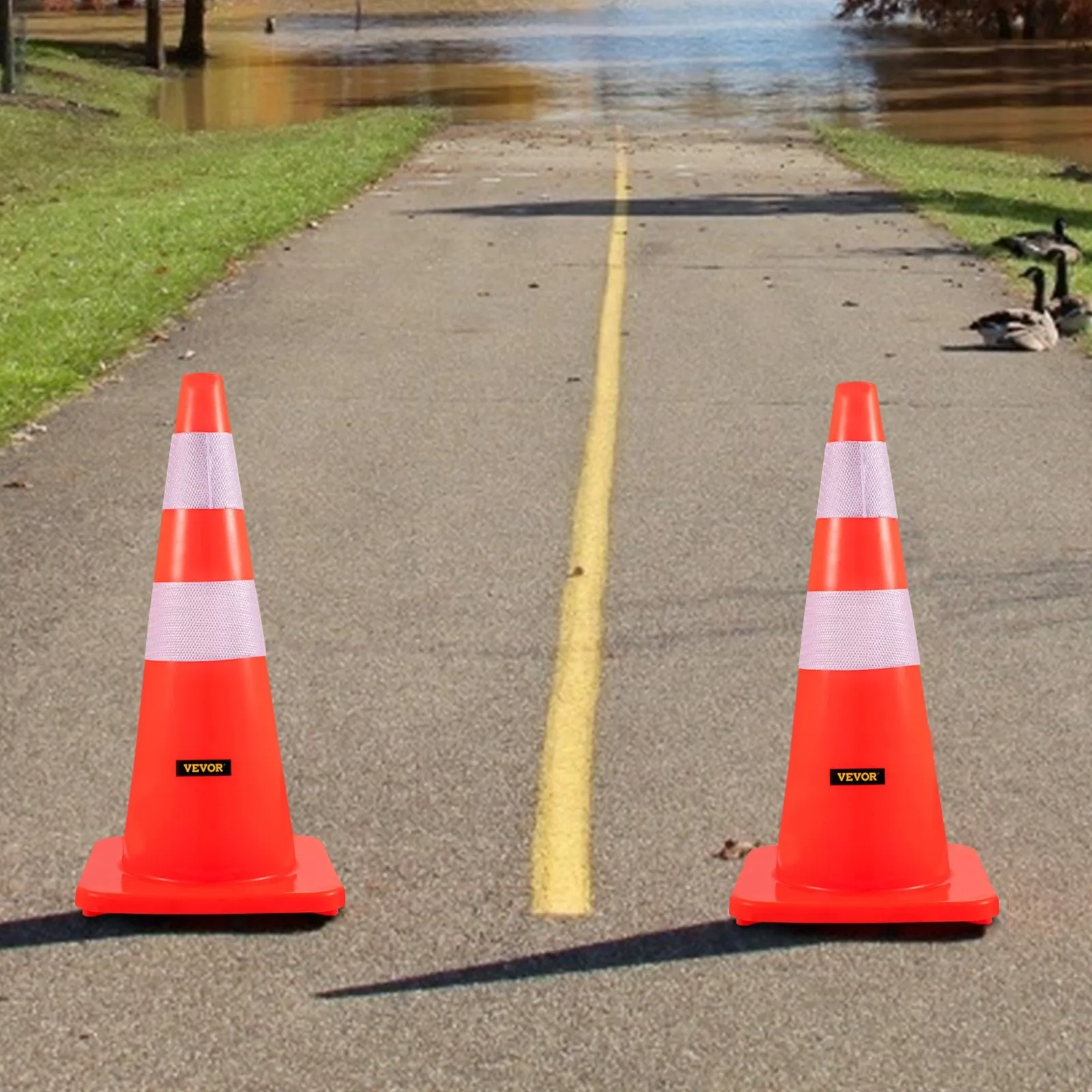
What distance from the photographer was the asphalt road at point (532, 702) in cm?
466

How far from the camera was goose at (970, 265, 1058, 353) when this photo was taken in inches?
574

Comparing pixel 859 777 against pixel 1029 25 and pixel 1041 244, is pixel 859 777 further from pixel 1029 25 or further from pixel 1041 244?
pixel 1029 25

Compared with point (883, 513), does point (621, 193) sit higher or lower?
lower

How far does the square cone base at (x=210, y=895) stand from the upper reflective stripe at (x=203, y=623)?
47cm

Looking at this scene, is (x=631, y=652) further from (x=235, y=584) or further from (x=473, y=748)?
(x=235, y=584)

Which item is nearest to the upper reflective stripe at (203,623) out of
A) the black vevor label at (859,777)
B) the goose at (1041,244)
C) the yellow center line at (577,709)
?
the yellow center line at (577,709)

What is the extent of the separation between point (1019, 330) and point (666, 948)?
1000 centimetres

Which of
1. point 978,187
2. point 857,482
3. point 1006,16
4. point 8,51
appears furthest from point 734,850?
point 1006,16

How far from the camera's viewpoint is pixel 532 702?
6906 millimetres

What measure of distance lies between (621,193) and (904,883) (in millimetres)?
21619

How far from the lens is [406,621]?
7.86m

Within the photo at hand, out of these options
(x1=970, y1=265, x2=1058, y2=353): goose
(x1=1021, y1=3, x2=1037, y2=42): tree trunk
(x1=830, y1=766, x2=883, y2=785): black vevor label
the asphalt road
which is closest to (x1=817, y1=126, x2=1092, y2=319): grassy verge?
(x1=970, y1=265, x2=1058, y2=353): goose

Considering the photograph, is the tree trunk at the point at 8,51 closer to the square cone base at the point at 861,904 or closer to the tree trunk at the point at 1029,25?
the square cone base at the point at 861,904

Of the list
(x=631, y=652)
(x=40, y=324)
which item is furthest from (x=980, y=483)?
(x=40, y=324)
